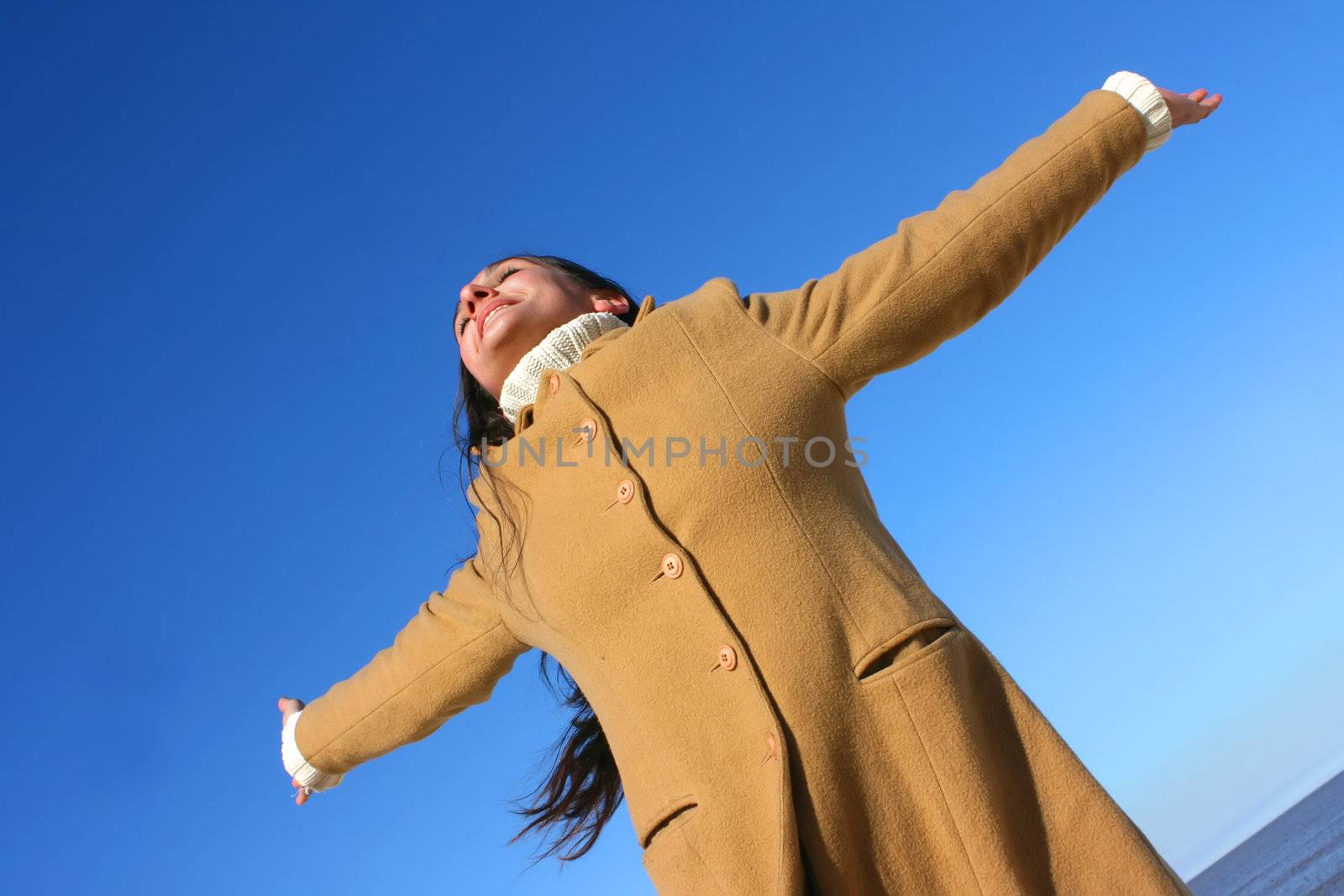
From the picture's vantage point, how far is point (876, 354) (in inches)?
95.3

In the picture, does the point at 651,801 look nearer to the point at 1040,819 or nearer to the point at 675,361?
the point at 1040,819

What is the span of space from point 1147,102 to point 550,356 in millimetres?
1547

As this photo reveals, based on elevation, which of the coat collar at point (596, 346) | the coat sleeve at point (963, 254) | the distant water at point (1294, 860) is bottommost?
the distant water at point (1294, 860)

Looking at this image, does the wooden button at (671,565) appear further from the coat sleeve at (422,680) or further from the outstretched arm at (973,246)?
the coat sleeve at (422,680)

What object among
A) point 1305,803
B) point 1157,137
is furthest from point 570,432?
point 1305,803

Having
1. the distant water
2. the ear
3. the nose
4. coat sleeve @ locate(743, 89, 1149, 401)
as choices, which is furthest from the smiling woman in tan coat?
the distant water

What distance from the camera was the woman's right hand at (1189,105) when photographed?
246 centimetres

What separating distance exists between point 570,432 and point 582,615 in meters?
0.43

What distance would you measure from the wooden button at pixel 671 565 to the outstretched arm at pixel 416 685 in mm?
688

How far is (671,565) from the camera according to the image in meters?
2.25

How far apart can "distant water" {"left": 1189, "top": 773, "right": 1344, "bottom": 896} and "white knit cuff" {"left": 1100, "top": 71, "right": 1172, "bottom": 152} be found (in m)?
32.6

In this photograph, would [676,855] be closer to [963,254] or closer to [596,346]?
[596,346]

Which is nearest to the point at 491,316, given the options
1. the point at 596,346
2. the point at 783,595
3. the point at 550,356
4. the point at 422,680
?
the point at 550,356

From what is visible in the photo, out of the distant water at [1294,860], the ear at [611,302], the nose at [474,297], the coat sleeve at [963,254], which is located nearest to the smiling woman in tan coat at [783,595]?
the coat sleeve at [963,254]
